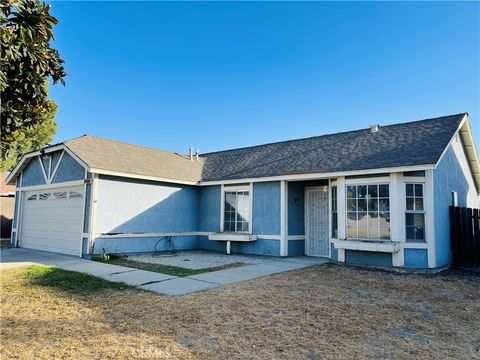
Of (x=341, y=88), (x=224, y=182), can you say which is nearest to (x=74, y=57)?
(x=224, y=182)

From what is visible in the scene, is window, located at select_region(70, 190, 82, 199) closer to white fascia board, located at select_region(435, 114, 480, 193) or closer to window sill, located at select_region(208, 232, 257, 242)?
window sill, located at select_region(208, 232, 257, 242)

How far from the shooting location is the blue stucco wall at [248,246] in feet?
40.5

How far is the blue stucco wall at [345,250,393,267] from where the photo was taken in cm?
968

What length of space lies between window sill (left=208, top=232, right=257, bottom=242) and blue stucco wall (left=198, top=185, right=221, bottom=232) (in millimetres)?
591

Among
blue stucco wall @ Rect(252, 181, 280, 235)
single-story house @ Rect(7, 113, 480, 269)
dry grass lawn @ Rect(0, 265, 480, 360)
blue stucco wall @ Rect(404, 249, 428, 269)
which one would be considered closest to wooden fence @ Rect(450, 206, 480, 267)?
single-story house @ Rect(7, 113, 480, 269)

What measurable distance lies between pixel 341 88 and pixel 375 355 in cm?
1286

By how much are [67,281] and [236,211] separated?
706 centimetres

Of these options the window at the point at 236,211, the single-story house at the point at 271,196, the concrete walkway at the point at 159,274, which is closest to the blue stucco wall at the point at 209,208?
the single-story house at the point at 271,196

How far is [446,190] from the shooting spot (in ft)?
35.0

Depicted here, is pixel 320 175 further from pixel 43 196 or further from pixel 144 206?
pixel 43 196

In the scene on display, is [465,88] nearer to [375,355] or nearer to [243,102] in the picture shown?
[243,102]

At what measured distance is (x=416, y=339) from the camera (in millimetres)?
4453

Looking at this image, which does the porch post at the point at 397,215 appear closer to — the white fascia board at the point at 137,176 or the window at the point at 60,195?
the white fascia board at the point at 137,176

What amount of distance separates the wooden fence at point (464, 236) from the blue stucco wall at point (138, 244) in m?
9.54
